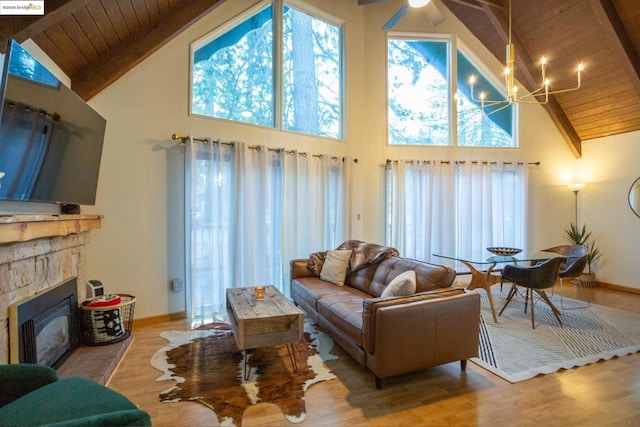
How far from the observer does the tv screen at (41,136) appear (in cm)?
185

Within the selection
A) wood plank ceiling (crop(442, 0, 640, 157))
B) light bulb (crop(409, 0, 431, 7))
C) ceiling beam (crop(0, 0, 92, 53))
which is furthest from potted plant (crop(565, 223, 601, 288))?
ceiling beam (crop(0, 0, 92, 53))

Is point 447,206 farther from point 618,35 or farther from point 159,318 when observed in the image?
point 159,318

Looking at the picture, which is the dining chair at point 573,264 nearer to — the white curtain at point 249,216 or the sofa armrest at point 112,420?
the white curtain at point 249,216

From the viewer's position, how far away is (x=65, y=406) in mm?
1346

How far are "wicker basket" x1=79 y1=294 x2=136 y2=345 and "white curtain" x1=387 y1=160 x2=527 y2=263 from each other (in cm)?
382

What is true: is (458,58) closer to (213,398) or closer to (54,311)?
(213,398)

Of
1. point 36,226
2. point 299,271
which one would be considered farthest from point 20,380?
point 299,271

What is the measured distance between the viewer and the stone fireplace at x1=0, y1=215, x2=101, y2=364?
186 centimetres

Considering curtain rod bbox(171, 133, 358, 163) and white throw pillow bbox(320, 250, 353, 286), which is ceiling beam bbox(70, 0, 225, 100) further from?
white throw pillow bbox(320, 250, 353, 286)

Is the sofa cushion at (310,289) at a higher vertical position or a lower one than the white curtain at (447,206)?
lower

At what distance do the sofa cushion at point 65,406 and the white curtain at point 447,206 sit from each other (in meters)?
4.32

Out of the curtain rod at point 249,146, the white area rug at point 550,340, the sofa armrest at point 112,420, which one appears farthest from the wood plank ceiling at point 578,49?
the sofa armrest at point 112,420

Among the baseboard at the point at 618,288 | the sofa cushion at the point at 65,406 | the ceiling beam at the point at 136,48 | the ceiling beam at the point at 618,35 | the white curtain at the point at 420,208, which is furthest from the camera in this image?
the white curtain at the point at 420,208

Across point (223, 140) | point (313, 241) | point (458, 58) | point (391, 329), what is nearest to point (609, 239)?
point (458, 58)
